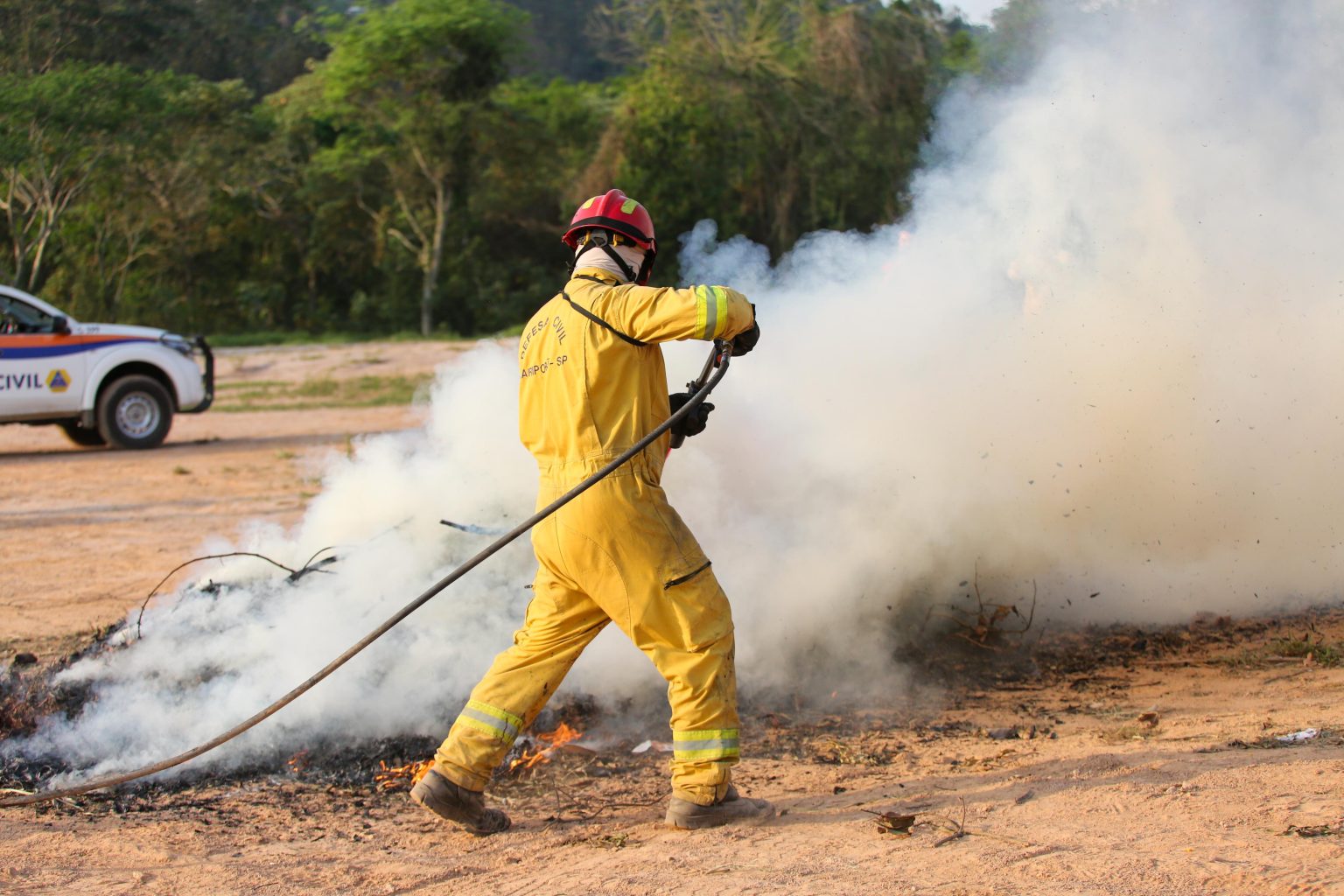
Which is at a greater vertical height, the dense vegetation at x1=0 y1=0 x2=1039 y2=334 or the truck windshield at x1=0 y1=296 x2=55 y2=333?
the dense vegetation at x1=0 y1=0 x2=1039 y2=334

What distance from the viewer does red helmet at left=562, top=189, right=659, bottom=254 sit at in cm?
411

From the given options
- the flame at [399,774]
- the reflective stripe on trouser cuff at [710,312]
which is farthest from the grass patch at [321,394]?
the reflective stripe on trouser cuff at [710,312]

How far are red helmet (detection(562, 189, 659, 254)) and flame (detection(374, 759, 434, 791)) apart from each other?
1995 millimetres

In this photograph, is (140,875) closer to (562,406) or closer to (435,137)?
(562,406)

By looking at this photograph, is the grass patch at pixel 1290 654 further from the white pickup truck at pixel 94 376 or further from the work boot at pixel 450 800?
the white pickup truck at pixel 94 376

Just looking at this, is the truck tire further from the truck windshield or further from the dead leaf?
the dead leaf

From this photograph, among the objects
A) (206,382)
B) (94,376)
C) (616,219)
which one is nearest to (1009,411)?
(616,219)

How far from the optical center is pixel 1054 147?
666 cm

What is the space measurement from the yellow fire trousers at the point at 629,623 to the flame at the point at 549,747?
0.73 meters

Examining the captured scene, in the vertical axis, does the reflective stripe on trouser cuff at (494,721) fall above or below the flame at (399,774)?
above

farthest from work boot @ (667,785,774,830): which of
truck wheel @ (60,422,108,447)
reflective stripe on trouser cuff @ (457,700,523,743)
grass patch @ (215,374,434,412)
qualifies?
grass patch @ (215,374,434,412)

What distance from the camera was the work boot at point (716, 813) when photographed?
3930mm

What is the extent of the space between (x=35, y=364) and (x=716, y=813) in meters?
11.1

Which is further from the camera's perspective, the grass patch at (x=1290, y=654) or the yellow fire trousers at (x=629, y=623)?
the grass patch at (x=1290, y=654)
